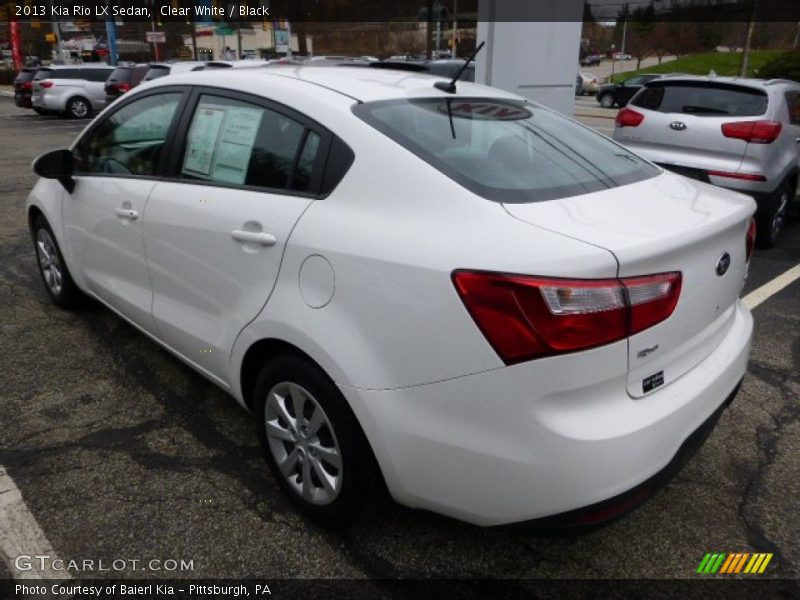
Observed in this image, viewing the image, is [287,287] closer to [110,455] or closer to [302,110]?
[302,110]

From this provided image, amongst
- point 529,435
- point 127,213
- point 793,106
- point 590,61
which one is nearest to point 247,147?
point 127,213

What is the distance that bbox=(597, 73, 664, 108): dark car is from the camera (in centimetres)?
2452

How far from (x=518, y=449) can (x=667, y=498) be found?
1.19m

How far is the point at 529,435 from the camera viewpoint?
173 cm

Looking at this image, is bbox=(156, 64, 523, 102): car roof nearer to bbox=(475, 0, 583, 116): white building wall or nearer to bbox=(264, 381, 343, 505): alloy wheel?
bbox=(264, 381, 343, 505): alloy wheel

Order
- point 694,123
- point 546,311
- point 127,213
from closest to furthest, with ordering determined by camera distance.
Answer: point 546,311
point 127,213
point 694,123

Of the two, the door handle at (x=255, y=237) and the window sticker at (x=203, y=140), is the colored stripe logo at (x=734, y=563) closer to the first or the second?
the door handle at (x=255, y=237)

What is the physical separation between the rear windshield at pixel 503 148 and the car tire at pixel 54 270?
270 cm

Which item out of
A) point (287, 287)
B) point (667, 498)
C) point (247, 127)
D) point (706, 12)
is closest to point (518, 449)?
point (287, 287)

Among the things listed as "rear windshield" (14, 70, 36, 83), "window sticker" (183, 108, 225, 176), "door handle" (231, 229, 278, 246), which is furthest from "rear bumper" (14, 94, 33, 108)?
"door handle" (231, 229, 278, 246)

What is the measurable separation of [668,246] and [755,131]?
4725 mm

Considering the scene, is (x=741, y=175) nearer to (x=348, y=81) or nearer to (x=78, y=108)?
(x=348, y=81)

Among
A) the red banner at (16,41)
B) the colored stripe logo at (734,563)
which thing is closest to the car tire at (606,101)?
the colored stripe logo at (734,563)

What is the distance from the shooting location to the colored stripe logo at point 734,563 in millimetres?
2250
